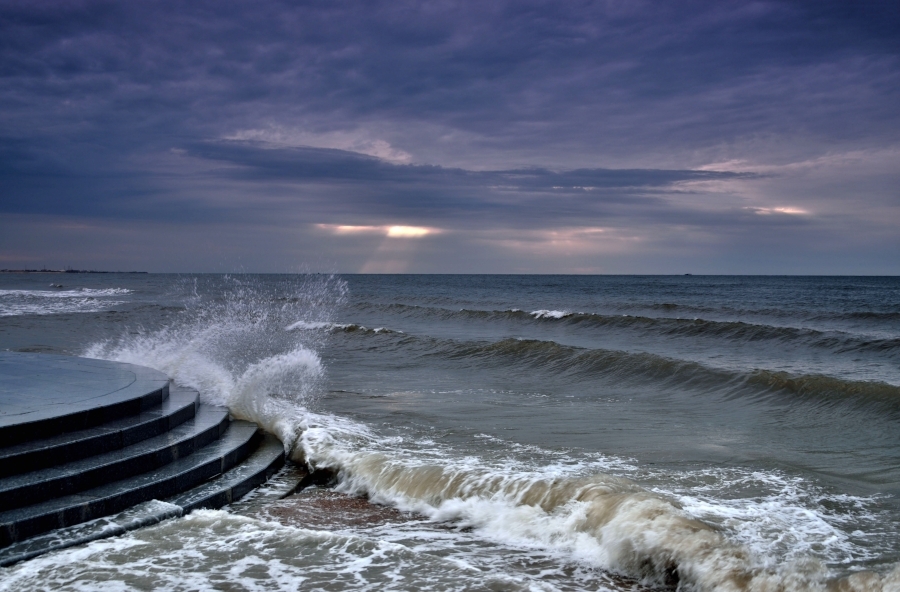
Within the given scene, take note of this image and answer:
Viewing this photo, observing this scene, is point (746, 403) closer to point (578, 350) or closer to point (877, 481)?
point (877, 481)

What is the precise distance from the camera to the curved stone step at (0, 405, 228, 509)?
4574mm

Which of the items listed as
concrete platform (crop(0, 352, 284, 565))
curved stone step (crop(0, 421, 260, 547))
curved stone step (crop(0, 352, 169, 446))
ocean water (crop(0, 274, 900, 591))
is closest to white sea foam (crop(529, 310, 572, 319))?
ocean water (crop(0, 274, 900, 591))

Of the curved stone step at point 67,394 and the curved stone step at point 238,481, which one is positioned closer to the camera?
the curved stone step at point 67,394

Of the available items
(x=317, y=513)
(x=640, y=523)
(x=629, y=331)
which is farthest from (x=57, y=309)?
(x=640, y=523)

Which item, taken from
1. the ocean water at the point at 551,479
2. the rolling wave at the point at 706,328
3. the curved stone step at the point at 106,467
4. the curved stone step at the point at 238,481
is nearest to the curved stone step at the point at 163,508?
the curved stone step at the point at 238,481

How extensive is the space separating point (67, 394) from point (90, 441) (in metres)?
1.21

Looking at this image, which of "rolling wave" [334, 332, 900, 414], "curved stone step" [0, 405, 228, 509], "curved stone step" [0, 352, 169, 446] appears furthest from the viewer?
"rolling wave" [334, 332, 900, 414]

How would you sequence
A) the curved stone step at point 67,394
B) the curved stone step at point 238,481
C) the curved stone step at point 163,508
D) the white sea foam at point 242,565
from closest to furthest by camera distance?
1. the white sea foam at point 242,565
2. the curved stone step at point 163,508
3. the curved stone step at point 67,394
4. the curved stone step at point 238,481

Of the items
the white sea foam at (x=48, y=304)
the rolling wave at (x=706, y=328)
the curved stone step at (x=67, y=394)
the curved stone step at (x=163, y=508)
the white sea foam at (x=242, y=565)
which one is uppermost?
the curved stone step at (x=67, y=394)

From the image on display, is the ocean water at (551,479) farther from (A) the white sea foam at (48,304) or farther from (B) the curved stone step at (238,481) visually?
(A) the white sea foam at (48,304)

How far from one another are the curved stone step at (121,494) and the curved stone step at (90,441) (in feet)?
1.13

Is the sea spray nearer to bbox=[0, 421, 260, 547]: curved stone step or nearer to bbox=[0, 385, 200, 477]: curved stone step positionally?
bbox=[0, 421, 260, 547]: curved stone step

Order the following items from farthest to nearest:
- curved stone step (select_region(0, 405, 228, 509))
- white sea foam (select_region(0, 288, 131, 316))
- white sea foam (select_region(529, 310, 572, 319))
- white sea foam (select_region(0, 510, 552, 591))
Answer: white sea foam (select_region(0, 288, 131, 316)), white sea foam (select_region(529, 310, 572, 319)), curved stone step (select_region(0, 405, 228, 509)), white sea foam (select_region(0, 510, 552, 591))

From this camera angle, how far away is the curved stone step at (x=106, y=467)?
15.0 ft
